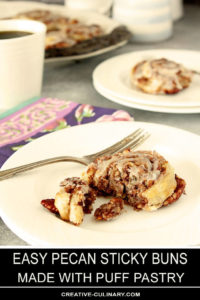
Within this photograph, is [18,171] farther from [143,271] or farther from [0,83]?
[0,83]

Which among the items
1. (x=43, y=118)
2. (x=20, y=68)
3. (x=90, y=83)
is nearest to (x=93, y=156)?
(x=43, y=118)

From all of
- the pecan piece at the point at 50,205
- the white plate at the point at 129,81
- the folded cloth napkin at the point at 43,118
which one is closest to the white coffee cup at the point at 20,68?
the folded cloth napkin at the point at 43,118

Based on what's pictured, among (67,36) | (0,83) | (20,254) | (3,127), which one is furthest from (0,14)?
(20,254)

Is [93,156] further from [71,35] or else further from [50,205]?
[71,35]

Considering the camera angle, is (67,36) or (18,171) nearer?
(18,171)

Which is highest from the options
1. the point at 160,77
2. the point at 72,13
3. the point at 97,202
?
the point at 72,13

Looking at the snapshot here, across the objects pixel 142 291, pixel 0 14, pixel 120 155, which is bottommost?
pixel 142 291

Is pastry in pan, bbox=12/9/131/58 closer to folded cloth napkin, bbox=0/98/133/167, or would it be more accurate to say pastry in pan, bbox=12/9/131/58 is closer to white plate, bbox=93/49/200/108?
white plate, bbox=93/49/200/108
